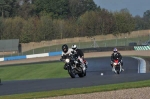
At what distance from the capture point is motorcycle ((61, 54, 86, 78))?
25875 millimetres

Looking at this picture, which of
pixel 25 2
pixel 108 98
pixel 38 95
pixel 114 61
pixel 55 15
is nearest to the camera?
pixel 108 98

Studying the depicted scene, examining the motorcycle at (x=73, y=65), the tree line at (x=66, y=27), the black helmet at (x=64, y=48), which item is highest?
the tree line at (x=66, y=27)

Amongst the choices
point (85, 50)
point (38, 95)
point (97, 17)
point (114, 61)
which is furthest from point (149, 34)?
point (38, 95)

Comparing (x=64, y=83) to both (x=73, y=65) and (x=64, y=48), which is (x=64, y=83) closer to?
(x=64, y=48)

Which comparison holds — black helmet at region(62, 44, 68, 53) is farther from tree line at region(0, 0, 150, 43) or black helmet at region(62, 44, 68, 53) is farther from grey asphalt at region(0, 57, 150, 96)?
tree line at region(0, 0, 150, 43)

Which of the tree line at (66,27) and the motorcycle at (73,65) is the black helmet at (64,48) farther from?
→ the tree line at (66,27)

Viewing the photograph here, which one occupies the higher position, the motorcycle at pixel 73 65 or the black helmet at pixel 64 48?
the black helmet at pixel 64 48

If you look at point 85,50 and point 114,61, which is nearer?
point 114,61

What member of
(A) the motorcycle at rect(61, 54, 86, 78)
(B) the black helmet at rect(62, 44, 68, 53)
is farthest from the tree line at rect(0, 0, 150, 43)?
(B) the black helmet at rect(62, 44, 68, 53)

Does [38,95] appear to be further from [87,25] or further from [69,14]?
[69,14]

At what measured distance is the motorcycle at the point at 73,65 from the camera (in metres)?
25.9

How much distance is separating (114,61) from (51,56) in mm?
40898

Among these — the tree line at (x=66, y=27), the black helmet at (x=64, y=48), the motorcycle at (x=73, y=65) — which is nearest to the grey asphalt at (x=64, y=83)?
the motorcycle at (x=73, y=65)

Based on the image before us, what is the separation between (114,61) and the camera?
32.6m
